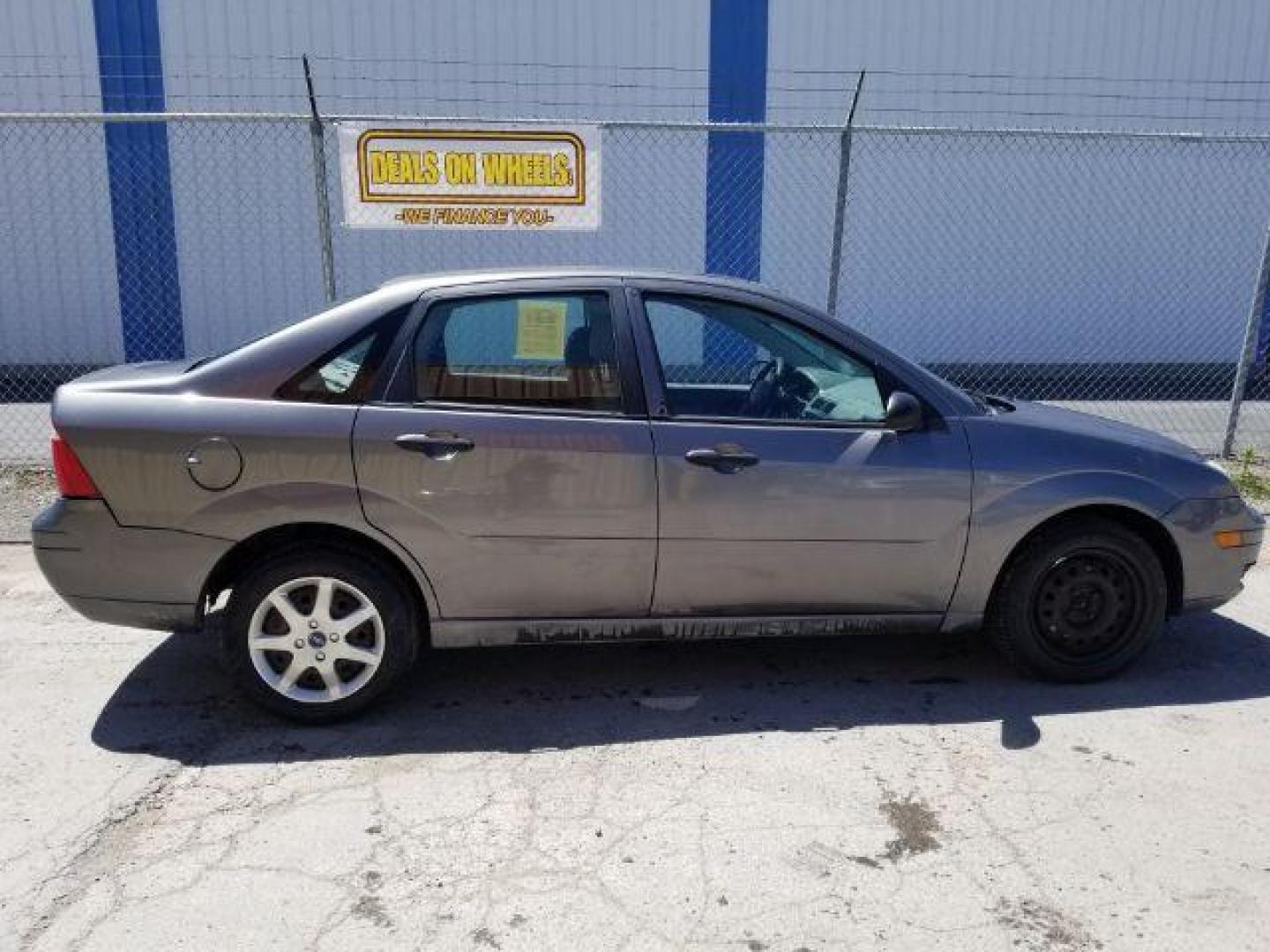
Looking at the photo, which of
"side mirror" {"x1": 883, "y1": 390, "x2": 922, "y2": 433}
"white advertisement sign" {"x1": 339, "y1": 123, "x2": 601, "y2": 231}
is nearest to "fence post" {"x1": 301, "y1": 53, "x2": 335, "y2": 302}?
"white advertisement sign" {"x1": 339, "y1": 123, "x2": 601, "y2": 231}

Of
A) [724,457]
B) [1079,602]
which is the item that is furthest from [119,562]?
[1079,602]

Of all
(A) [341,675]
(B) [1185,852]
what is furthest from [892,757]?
(A) [341,675]

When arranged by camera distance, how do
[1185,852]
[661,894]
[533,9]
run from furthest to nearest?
[533,9] → [1185,852] → [661,894]

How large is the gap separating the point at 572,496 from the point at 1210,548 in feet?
8.35

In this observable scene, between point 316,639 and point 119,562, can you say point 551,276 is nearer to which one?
point 316,639

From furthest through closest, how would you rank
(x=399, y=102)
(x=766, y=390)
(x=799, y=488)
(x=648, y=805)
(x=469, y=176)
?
(x=399, y=102)
(x=469, y=176)
(x=766, y=390)
(x=799, y=488)
(x=648, y=805)

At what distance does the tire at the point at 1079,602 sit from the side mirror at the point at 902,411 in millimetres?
740

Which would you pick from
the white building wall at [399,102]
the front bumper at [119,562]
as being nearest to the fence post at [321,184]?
the front bumper at [119,562]

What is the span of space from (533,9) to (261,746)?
990cm

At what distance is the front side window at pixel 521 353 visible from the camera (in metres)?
3.78

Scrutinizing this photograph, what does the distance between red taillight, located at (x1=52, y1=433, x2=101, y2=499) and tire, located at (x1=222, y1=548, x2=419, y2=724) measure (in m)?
0.59

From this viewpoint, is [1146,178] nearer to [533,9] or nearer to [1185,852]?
[533,9]

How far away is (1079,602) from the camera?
415 cm

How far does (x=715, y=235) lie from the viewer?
12.2m
